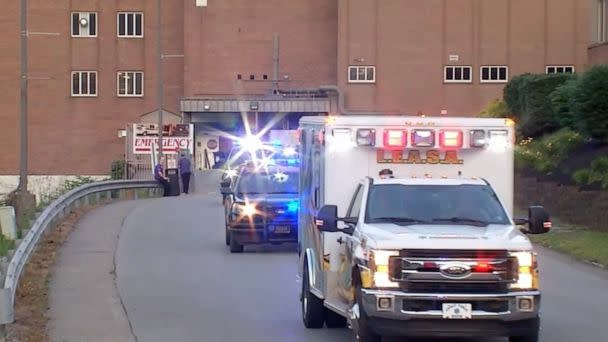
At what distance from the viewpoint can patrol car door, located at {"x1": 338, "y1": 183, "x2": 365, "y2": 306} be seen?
10.8 m

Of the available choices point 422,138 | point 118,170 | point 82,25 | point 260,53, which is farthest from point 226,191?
point 82,25

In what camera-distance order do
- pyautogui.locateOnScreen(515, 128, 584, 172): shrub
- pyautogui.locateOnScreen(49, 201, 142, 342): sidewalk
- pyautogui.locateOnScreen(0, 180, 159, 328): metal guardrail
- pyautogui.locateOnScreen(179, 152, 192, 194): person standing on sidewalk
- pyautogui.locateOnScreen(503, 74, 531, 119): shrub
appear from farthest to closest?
pyautogui.locateOnScreen(179, 152, 192, 194): person standing on sidewalk → pyautogui.locateOnScreen(503, 74, 531, 119): shrub → pyautogui.locateOnScreen(515, 128, 584, 172): shrub → pyautogui.locateOnScreen(49, 201, 142, 342): sidewalk → pyautogui.locateOnScreen(0, 180, 159, 328): metal guardrail

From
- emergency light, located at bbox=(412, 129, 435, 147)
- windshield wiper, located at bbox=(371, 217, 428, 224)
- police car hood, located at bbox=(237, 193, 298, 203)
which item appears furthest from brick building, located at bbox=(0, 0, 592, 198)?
windshield wiper, located at bbox=(371, 217, 428, 224)

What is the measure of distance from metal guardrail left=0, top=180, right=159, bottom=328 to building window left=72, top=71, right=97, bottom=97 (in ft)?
74.7

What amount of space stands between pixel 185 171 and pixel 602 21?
1945 centimetres

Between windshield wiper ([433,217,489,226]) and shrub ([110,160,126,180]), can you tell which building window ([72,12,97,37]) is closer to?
shrub ([110,160,126,180])

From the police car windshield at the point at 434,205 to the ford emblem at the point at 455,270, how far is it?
3.36 ft

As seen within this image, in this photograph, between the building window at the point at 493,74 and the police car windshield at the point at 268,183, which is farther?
the building window at the point at 493,74

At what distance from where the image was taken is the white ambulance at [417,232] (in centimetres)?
969

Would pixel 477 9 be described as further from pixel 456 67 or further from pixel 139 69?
pixel 139 69

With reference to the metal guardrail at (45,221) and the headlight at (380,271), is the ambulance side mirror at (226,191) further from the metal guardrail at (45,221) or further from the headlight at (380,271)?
the headlight at (380,271)

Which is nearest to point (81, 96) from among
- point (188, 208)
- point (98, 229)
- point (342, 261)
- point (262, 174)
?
point (188, 208)

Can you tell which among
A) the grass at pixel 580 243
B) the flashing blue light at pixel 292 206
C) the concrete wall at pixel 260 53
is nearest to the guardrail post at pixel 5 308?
the flashing blue light at pixel 292 206

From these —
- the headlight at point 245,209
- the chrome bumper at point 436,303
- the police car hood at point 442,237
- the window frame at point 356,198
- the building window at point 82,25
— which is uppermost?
the building window at point 82,25
